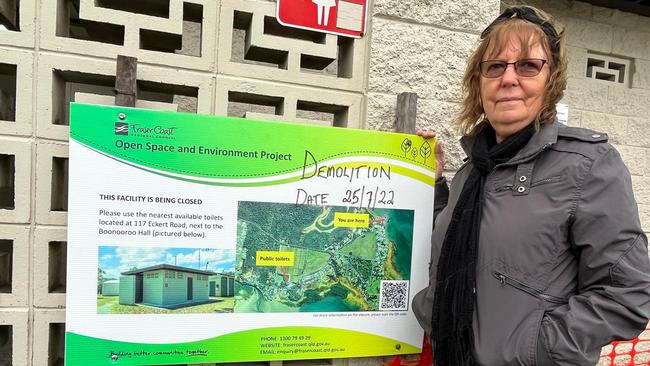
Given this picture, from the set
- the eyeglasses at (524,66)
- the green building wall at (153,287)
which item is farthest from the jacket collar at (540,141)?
the green building wall at (153,287)

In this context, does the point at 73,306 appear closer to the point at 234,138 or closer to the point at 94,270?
the point at 94,270

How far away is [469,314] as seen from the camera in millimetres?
1397

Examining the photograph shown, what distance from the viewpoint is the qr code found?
1853 millimetres

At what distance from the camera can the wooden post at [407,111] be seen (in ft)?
6.10

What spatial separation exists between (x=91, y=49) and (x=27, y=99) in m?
0.30

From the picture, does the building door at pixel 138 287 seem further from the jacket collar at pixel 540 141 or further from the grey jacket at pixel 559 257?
the jacket collar at pixel 540 141

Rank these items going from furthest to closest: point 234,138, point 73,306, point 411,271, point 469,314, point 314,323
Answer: point 411,271, point 314,323, point 234,138, point 73,306, point 469,314

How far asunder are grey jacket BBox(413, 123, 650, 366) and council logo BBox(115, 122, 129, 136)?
1303 mm

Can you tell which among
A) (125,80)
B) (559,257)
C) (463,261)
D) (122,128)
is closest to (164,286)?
(122,128)

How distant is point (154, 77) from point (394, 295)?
1.36 metres

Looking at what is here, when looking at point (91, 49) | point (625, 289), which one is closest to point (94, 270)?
point (91, 49)

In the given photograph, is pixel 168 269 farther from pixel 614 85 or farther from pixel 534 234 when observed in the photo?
pixel 614 85

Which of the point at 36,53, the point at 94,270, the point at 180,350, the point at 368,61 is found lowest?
the point at 180,350

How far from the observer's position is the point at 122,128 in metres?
1.52
